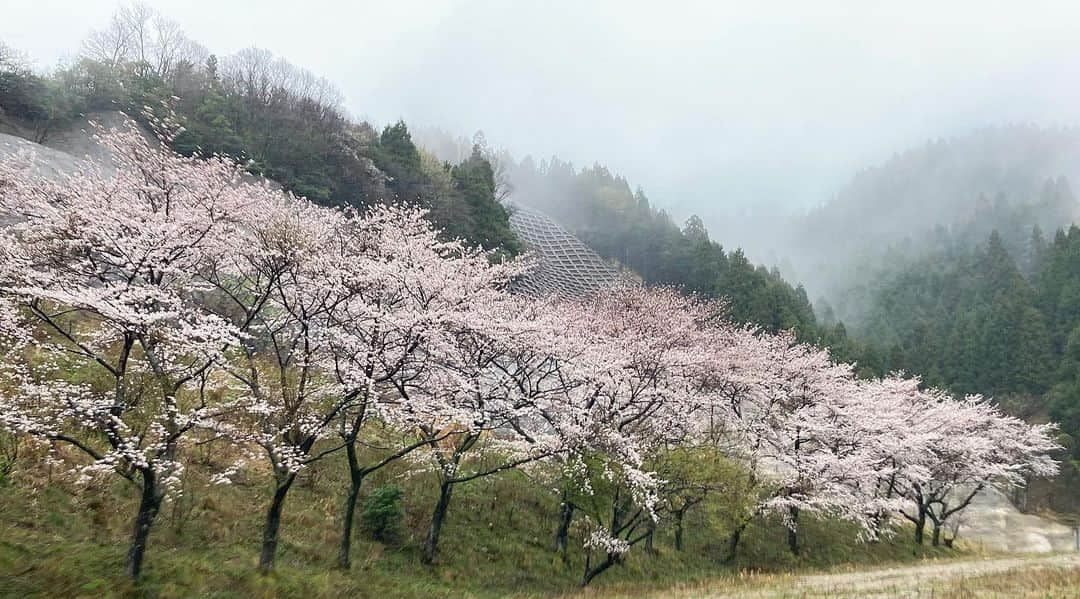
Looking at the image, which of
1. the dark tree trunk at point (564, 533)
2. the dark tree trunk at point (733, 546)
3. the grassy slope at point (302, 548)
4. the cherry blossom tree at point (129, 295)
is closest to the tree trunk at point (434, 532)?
the grassy slope at point (302, 548)

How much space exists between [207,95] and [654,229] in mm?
68256

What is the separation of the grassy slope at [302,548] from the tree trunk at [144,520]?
0.34 m

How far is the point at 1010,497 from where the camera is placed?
5275cm

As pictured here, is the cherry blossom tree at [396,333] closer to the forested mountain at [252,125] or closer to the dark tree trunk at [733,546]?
the dark tree trunk at [733,546]

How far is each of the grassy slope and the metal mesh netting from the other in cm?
3900

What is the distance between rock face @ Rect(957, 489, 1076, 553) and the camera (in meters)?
38.9

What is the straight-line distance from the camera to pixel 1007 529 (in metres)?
43.4

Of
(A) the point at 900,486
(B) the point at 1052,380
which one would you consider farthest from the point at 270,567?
(B) the point at 1052,380

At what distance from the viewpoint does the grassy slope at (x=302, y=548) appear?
973 cm

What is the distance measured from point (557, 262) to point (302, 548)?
63343mm

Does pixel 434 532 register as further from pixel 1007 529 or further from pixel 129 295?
pixel 1007 529

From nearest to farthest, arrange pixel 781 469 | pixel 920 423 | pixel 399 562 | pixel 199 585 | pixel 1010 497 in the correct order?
pixel 199 585 < pixel 399 562 < pixel 781 469 < pixel 920 423 < pixel 1010 497

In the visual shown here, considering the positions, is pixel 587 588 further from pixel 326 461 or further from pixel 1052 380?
pixel 1052 380

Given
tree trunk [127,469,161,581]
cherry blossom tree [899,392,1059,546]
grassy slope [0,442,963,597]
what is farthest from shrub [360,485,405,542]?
cherry blossom tree [899,392,1059,546]
